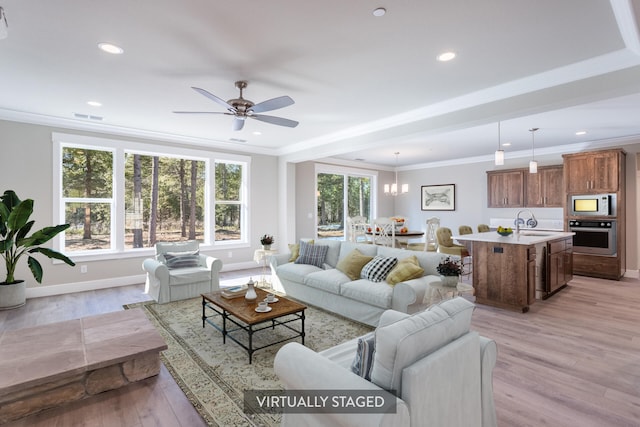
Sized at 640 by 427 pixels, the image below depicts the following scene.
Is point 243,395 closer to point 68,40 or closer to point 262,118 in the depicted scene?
point 262,118

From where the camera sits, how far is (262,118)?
3.56m

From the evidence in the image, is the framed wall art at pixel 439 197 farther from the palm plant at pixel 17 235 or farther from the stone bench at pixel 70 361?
the palm plant at pixel 17 235

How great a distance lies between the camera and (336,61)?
3020mm

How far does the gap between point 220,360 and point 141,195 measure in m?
4.21

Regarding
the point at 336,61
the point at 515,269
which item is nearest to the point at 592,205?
the point at 515,269

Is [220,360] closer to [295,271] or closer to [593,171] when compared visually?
[295,271]

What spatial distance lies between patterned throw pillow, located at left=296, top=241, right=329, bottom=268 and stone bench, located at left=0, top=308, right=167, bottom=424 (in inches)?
92.6

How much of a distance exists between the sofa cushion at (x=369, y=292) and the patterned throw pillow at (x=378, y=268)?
0.08 metres

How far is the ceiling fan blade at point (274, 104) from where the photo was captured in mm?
3027

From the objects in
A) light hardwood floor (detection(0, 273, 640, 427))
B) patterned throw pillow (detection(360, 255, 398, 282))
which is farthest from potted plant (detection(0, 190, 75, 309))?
→ patterned throw pillow (detection(360, 255, 398, 282))

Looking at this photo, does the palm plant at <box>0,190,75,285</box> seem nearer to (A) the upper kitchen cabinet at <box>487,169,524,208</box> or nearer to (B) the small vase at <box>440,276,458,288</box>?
(B) the small vase at <box>440,276,458,288</box>

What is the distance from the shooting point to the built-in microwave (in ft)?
18.8

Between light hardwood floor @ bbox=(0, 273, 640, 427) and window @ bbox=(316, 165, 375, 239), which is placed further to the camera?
window @ bbox=(316, 165, 375, 239)

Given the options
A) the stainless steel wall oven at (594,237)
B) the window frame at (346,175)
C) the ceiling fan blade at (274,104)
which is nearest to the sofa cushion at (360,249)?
the ceiling fan blade at (274,104)
